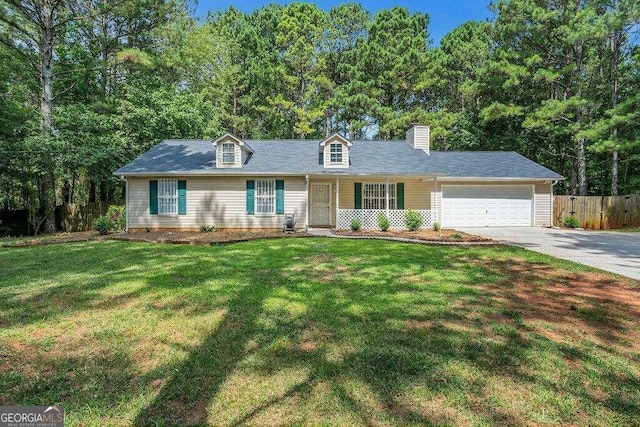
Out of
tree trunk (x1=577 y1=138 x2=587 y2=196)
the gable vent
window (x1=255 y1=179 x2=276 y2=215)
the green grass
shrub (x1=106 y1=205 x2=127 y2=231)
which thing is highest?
the gable vent

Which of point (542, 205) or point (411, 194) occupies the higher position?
point (411, 194)

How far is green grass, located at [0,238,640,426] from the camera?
8.46ft

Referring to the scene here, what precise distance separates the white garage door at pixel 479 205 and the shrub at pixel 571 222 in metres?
1.72

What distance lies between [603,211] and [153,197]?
22.8 meters

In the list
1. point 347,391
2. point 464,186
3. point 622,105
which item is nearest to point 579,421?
point 347,391

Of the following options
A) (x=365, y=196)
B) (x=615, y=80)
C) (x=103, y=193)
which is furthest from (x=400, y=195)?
(x=103, y=193)

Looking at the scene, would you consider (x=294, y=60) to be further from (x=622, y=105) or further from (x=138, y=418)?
(x=138, y=418)

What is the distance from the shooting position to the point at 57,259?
8023 mm

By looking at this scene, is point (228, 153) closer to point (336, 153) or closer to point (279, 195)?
point (279, 195)

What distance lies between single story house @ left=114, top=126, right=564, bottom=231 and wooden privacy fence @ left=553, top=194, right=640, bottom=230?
5.28 ft

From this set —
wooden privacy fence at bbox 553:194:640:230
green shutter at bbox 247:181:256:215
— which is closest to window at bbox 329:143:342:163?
green shutter at bbox 247:181:256:215

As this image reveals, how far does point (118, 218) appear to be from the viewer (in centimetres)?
1476

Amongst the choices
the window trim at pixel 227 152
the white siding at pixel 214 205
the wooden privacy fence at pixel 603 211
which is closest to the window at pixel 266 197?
the white siding at pixel 214 205

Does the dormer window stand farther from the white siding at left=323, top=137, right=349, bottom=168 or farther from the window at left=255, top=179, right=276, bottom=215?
the window at left=255, top=179, right=276, bottom=215
